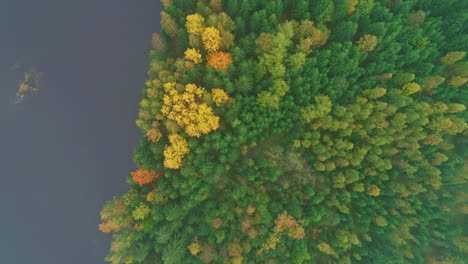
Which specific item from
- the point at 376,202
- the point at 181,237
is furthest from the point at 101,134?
the point at 376,202

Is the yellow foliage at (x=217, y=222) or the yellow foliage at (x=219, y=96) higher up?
the yellow foliage at (x=219, y=96)

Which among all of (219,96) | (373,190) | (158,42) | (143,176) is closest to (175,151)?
(143,176)

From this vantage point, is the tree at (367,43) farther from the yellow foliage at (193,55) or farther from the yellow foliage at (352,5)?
the yellow foliage at (193,55)

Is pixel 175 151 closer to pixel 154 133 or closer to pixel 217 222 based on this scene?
pixel 154 133

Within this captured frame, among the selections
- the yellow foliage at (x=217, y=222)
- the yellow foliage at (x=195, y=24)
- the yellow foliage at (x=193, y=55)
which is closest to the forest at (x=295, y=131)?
the yellow foliage at (x=195, y=24)

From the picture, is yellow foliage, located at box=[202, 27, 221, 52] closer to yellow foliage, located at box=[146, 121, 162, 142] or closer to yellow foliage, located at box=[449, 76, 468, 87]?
yellow foliage, located at box=[146, 121, 162, 142]

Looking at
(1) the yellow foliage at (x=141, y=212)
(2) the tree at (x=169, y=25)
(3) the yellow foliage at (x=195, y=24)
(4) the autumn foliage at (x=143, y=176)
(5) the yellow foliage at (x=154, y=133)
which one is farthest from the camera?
(4) the autumn foliage at (x=143, y=176)
